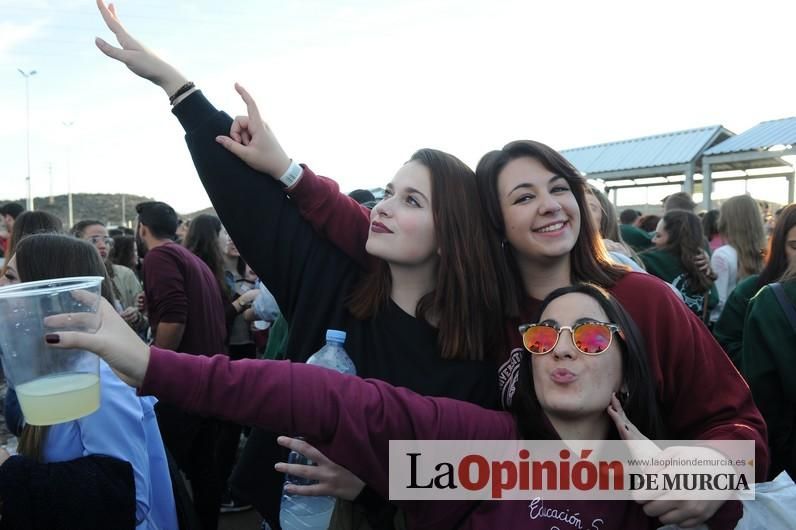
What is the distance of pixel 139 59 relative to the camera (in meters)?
1.60

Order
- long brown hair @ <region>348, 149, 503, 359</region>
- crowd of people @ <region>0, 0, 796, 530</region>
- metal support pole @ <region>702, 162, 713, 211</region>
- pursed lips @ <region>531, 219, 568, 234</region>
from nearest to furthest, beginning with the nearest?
crowd of people @ <region>0, 0, 796, 530</region> < long brown hair @ <region>348, 149, 503, 359</region> < pursed lips @ <region>531, 219, 568, 234</region> < metal support pole @ <region>702, 162, 713, 211</region>

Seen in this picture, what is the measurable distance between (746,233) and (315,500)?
4.62 metres

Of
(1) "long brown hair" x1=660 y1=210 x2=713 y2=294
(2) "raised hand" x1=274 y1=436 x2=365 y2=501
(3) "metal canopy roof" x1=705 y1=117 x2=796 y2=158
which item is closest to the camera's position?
(2) "raised hand" x1=274 y1=436 x2=365 y2=501

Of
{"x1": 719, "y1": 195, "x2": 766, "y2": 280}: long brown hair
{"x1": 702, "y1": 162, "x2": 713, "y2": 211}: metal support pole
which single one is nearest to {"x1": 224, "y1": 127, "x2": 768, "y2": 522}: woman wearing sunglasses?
{"x1": 719, "y1": 195, "x2": 766, "y2": 280}: long brown hair

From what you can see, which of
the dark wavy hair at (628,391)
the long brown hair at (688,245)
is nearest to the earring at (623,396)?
the dark wavy hair at (628,391)

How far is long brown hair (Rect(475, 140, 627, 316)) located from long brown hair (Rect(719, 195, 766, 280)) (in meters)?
3.64

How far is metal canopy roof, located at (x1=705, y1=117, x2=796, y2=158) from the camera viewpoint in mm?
11539

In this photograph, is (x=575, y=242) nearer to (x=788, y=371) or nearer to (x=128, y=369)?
(x=788, y=371)

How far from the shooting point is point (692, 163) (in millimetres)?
13492

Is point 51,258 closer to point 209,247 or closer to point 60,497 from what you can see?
point 60,497

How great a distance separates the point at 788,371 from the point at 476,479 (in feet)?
5.48

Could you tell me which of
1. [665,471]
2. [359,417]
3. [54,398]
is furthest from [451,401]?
[54,398]

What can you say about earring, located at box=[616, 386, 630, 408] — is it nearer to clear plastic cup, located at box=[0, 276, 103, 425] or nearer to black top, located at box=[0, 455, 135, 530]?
clear plastic cup, located at box=[0, 276, 103, 425]

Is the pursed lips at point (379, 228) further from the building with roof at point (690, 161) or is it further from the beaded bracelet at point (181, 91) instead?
the building with roof at point (690, 161)
